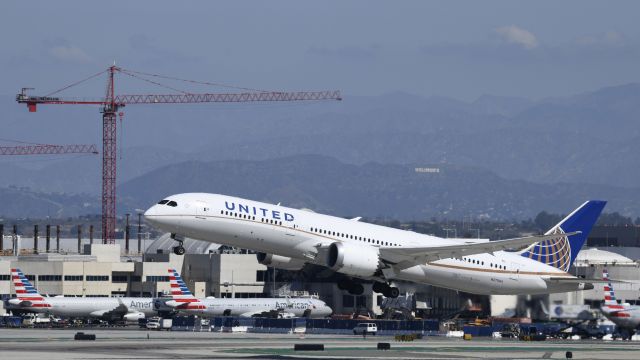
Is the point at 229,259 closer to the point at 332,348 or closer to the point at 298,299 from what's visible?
the point at 298,299

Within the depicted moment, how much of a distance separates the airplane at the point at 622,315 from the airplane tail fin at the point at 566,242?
3.43 meters

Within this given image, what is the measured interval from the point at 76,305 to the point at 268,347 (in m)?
57.3

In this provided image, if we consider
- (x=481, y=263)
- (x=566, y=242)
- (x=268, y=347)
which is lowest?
(x=268, y=347)

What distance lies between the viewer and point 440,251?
93250 millimetres

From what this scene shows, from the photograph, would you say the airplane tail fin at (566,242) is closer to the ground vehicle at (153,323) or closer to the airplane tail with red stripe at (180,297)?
the ground vehicle at (153,323)

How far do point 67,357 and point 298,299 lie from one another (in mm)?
73025

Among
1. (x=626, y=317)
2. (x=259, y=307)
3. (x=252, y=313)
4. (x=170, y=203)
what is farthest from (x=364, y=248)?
(x=259, y=307)

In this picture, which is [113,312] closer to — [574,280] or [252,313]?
[252,313]

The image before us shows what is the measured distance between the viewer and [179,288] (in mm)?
142000

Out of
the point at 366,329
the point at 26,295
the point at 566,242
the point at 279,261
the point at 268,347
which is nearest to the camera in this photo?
the point at 268,347

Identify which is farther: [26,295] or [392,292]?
[26,295]

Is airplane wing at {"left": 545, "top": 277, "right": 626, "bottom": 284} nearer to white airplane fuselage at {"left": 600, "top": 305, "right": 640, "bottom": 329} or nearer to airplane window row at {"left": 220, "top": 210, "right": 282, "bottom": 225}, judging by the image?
white airplane fuselage at {"left": 600, "top": 305, "right": 640, "bottom": 329}

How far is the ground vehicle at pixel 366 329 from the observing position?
118 m

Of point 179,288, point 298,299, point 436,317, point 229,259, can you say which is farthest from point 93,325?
point 436,317
